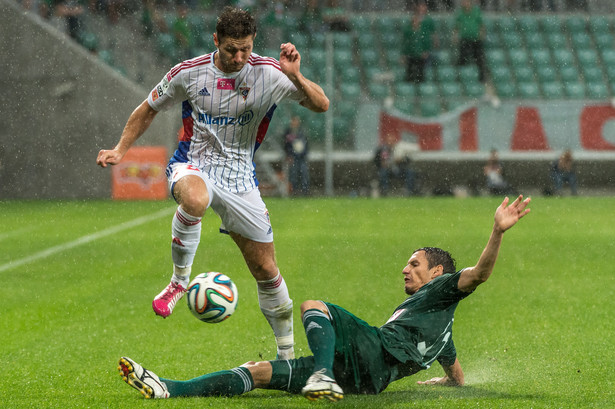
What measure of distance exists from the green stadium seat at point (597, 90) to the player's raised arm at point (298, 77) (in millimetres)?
22065

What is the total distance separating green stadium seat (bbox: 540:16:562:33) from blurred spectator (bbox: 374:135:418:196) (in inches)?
314

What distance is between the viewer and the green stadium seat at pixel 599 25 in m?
29.1

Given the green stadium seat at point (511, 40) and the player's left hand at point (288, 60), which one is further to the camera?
the green stadium seat at point (511, 40)

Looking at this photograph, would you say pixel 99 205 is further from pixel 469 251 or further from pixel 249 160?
pixel 249 160

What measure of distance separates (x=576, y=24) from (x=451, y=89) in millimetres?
5181

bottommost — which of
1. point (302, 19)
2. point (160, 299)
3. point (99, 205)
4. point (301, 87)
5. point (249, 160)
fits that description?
point (99, 205)

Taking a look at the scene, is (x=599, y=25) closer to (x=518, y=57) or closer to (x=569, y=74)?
(x=569, y=74)

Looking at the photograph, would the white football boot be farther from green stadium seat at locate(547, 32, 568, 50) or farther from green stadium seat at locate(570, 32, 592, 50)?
green stadium seat at locate(570, 32, 592, 50)

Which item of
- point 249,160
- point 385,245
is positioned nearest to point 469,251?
point 385,245

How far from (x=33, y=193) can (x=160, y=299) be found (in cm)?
1738

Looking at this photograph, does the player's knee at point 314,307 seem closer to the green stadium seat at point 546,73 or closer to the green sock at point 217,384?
the green sock at point 217,384

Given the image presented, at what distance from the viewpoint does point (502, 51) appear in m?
28.0

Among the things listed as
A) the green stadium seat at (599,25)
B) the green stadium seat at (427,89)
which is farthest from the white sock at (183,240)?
the green stadium seat at (599,25)

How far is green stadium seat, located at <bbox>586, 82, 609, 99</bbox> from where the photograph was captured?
26688 mm
